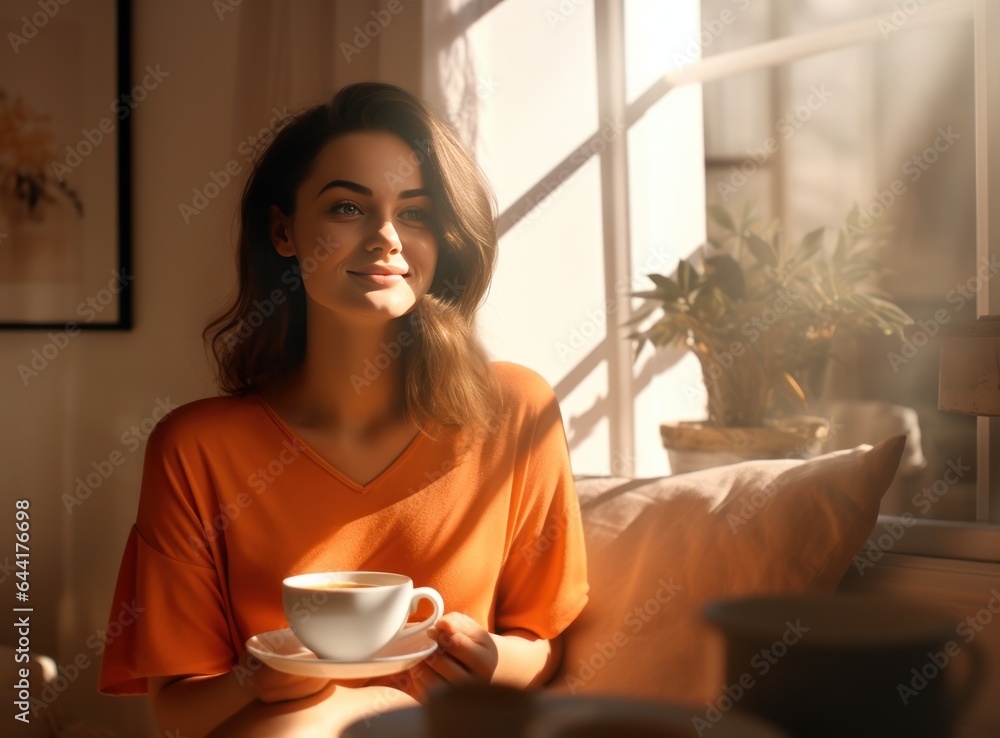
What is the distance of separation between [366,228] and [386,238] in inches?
0.6

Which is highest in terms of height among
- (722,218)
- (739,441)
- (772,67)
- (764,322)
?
(772,67)

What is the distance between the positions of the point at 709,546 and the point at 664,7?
2.06 feet

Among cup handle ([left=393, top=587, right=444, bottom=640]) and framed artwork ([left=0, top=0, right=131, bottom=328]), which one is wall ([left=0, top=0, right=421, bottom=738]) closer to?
framed artwork ([left=0, top=0, right=131, bottom=328])

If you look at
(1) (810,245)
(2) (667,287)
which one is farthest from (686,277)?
(1) (810,245)

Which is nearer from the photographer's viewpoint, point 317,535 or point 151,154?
point 317,535

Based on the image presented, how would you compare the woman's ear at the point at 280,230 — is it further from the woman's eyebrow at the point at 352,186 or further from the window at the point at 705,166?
the window at the point at 705,166

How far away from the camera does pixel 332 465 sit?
67cm

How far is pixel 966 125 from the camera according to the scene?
0.72 metres

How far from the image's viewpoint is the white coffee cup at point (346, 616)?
529 millimetres

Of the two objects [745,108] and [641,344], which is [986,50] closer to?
[745,108]

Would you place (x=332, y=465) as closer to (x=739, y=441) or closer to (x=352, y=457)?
(x=352, y=457)

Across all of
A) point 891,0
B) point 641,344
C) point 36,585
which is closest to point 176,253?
point 36,585

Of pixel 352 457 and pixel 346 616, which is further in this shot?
pixel 352 457

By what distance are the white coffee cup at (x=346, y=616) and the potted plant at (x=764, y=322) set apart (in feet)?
1.42
